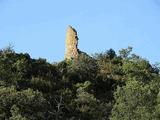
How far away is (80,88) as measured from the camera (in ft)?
246

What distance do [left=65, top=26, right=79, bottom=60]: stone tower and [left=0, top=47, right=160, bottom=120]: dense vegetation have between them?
349cm

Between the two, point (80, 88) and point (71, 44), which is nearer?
point (80, 88)

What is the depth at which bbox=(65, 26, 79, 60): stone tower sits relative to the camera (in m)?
97.8

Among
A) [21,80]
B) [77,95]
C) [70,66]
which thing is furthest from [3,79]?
[70,66]

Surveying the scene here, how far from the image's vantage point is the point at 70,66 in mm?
88375

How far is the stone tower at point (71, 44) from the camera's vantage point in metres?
97.8

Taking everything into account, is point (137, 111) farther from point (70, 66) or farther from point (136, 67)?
point (70, 66)

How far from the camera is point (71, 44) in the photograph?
98875 mm

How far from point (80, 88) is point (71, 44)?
24.5m

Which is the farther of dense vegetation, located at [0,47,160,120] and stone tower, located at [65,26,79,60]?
stone tower, located at [65,26,79,60]

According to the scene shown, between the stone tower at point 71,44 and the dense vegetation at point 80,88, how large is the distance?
3.49 m

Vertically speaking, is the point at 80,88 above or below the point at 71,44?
below

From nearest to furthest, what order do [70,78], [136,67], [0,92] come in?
1. [0,92]
2. [136,67]
3. [70,78]

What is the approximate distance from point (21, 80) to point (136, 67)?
12236 millimetres
